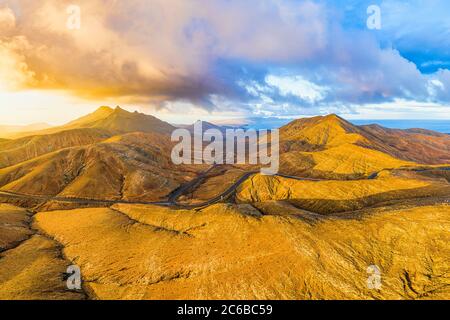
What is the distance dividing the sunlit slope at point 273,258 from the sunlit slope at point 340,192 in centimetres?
5181

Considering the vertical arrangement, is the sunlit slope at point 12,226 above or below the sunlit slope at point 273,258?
below

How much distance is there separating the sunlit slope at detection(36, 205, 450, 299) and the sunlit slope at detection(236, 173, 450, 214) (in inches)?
2040

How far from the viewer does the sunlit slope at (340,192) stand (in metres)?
118

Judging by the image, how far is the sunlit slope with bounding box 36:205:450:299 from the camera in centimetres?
4862

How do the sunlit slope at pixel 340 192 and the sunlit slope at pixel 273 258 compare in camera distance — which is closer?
the sunlit slope at pixel 273 258

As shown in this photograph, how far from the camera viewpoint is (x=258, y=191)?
16075cm

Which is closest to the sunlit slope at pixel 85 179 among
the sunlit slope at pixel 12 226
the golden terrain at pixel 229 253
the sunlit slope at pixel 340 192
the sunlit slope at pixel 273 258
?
the sunlit slope at pixel 12 226

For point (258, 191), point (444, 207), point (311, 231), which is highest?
point (444, 207)

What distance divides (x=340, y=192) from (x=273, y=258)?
9197 cm

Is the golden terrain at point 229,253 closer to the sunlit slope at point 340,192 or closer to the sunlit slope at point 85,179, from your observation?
the sunlit slope at point 340,192

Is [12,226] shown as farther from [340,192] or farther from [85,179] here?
[340,192]
